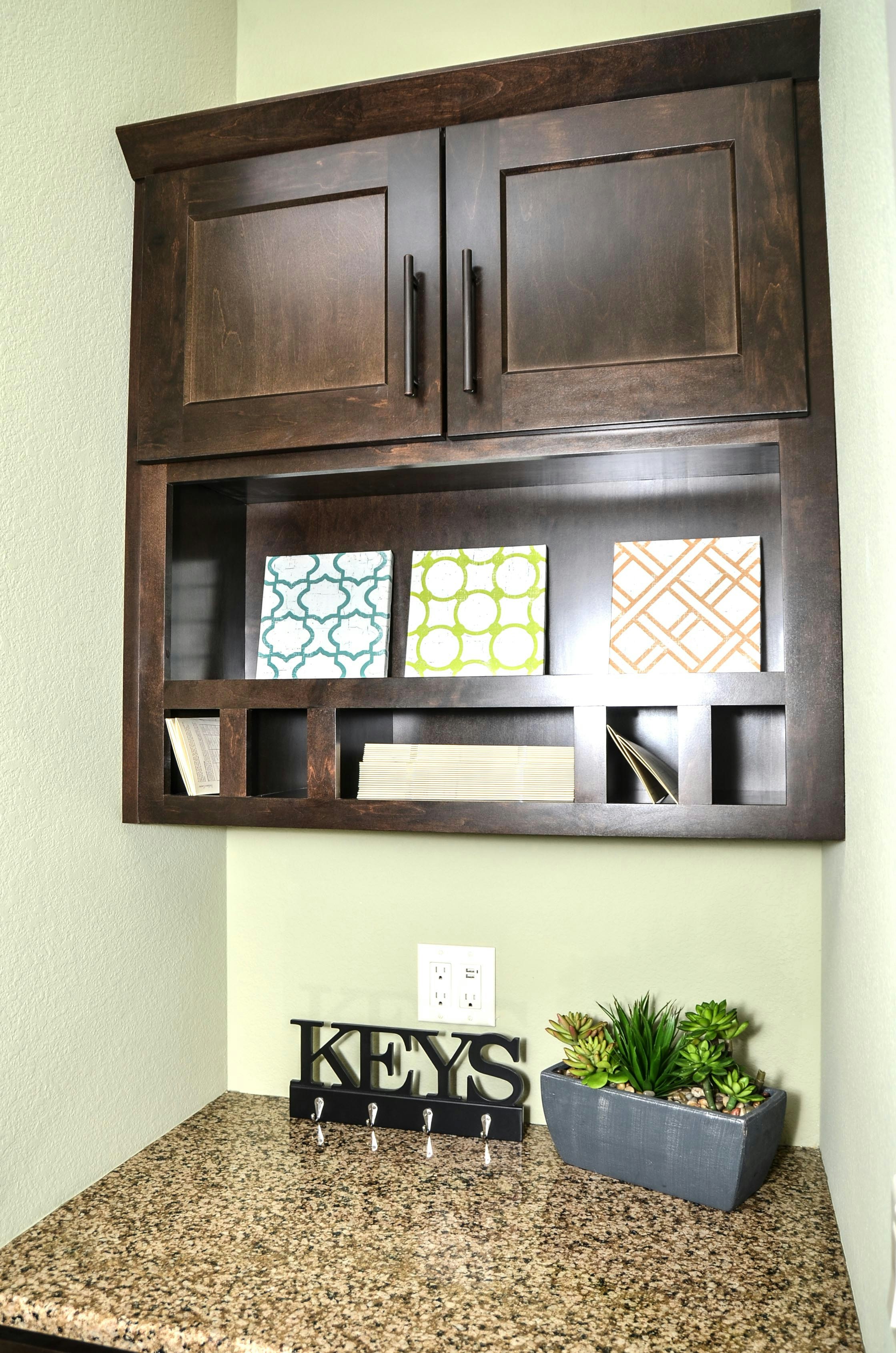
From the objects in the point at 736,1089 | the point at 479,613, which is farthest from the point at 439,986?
the point at 479,613

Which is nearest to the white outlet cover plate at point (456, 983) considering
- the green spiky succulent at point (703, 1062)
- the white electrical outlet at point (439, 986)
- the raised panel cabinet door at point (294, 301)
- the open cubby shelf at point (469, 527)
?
the white electrical outlet at point (439, 986)

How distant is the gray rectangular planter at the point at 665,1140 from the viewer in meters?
1.11

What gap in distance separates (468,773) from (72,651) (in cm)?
53

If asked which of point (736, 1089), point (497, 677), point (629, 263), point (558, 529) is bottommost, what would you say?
point (736, 1089)

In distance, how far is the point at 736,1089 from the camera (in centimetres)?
114

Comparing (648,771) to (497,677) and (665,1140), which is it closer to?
(497,677)

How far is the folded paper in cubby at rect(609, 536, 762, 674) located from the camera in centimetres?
122

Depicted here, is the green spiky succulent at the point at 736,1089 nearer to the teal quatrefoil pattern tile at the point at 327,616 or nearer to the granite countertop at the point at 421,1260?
the granite countertop at the point at 421,1260

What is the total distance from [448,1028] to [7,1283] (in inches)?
26.3

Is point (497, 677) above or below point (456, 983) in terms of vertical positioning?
above

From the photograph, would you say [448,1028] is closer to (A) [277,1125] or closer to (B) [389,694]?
(A) [277,1125]

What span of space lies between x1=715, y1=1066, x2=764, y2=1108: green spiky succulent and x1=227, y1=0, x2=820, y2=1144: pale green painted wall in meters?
0.18

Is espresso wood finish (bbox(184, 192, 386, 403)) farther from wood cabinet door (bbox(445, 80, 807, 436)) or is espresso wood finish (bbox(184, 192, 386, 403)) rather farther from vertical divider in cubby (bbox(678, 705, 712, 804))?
vertical divider in cubby (bbox(678, 705, 712, 804))

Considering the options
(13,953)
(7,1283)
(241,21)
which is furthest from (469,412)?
(7,1283)
